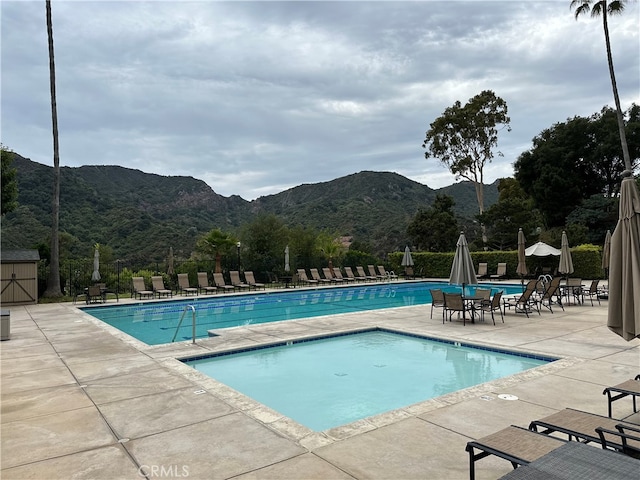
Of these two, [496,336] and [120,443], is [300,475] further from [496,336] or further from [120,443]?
[496,336]

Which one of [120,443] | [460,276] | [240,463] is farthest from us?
[460,276]

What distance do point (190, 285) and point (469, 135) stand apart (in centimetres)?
2323

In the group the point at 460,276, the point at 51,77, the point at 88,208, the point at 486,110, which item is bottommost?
the point at 460,276

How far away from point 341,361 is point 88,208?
2932 cm

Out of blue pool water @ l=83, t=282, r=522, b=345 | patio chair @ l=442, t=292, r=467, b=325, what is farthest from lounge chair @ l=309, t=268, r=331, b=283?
patio chair @ l=442, t=292, r=467, b=325

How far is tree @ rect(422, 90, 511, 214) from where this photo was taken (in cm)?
3064

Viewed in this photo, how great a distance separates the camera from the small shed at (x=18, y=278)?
1366 centimetres

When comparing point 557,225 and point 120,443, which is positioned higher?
point 557,225

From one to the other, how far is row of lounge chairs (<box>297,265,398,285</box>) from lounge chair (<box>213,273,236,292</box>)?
3.53 meters

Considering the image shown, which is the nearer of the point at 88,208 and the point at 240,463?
the point at 240,463

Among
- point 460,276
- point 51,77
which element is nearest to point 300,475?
point 460,276

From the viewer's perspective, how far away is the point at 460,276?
376 inches

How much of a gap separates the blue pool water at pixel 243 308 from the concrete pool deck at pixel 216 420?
349 cm

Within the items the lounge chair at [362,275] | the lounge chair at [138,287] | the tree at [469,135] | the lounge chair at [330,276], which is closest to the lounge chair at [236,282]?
the lounge chair at [138,287]
